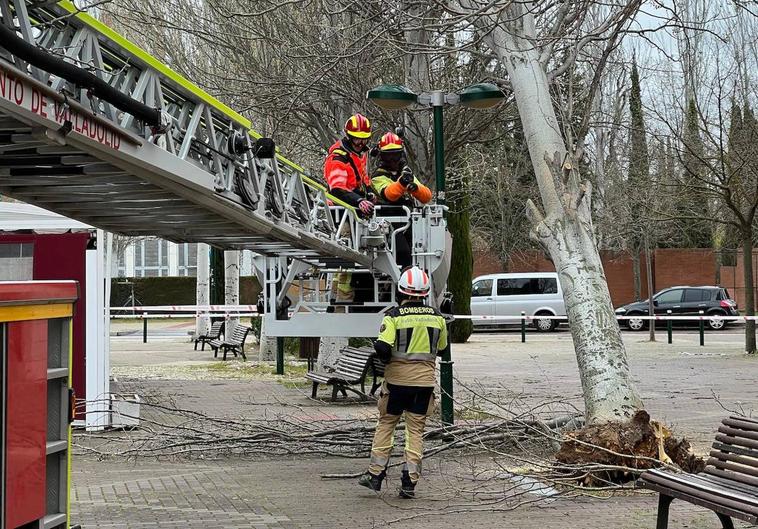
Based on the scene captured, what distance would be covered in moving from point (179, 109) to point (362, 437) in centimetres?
421

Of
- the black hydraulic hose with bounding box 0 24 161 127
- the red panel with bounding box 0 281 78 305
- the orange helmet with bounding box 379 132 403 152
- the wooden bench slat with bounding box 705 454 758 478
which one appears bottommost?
the wooden bench slat with bounding box 705 454 758 478

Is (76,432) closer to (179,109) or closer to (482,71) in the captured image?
(179,109)

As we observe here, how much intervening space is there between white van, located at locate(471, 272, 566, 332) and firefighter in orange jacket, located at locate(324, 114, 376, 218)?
905 inches

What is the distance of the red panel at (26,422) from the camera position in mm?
4258

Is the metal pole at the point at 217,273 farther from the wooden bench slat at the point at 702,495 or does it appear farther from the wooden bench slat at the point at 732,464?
the wooden bench slat at the point at 702,495

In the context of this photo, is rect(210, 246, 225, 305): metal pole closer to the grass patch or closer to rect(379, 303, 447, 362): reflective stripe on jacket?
the grass patch

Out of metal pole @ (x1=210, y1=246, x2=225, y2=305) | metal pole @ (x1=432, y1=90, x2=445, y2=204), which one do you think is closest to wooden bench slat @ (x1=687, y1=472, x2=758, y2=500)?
metal pole @ (x1=432, y1=90, x2=445, y2=204)

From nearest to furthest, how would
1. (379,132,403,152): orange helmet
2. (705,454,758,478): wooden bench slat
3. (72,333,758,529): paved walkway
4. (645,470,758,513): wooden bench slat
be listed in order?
(645,470,758,513): wooden bench slat, (705,454,758,478): wooden bench slat, (72,333,758,529): paved walkway, (379,132,403,152): orange helmet

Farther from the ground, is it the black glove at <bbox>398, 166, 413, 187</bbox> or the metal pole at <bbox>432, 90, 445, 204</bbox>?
the metal pole at <bbox>432, 90, 445, 204</bbox>

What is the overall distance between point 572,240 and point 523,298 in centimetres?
2393

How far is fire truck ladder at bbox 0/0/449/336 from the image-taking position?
4938mm

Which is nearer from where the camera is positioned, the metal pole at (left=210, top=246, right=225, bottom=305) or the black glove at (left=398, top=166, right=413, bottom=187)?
the black glove at (left=398, top=166, right=413, bottom=187)

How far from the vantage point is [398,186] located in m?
10.1

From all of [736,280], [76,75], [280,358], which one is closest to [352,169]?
[76,75]
